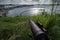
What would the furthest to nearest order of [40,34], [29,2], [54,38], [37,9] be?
[29,2] < [37,9] < [54,38] < [40,34]

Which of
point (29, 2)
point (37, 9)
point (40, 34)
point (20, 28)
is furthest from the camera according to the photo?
point (29, 2)

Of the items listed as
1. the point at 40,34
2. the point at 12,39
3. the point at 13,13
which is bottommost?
the point at 13,13

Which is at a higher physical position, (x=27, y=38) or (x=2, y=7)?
(x=27, y=38)

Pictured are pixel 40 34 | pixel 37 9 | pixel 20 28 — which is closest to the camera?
pixel 40 34

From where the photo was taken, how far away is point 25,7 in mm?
5504

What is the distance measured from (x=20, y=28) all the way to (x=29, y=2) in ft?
6.82

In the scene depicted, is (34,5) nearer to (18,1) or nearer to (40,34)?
(18,1)

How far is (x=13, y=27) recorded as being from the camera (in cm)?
367

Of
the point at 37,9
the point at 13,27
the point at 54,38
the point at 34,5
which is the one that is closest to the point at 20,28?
the point at 13,27

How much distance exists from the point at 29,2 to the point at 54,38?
2.55m

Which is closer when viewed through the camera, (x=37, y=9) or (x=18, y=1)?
(x=37, y=9)

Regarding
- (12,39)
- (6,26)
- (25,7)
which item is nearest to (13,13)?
(25,7)

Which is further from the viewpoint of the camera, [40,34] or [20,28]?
[20,28]

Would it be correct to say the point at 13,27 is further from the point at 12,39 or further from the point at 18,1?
the point at 18,1
